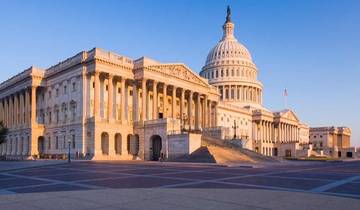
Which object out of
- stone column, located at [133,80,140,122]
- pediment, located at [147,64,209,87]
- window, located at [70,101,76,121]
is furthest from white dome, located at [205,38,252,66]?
window, located at [70,101,76,121]

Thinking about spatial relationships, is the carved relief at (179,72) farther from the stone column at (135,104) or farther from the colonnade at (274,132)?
the colonnade at (274,132)

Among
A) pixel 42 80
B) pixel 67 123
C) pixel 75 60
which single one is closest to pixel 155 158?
pixel 67 123

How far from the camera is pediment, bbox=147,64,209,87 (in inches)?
3130

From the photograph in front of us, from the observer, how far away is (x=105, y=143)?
72.2 meters

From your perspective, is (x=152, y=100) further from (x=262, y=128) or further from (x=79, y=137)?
(x=262, y=128)

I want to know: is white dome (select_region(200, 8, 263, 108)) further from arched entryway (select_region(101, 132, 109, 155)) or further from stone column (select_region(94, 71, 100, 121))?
stone column (select_region(94, 71, 100, 121))

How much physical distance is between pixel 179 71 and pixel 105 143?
24586mm

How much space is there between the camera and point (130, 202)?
1398 cm

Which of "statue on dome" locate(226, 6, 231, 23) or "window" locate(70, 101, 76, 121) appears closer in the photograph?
"window" locate(70, 101, 76, 121)

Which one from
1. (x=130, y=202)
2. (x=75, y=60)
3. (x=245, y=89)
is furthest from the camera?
(x=245, y=89)

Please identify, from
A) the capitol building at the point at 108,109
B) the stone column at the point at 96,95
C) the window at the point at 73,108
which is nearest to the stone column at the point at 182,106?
the capitol building at the point at 108,109

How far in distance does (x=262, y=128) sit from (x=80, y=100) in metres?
86.4

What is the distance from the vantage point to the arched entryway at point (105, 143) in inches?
2807

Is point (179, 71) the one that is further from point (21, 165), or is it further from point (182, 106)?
point (21, 165)
